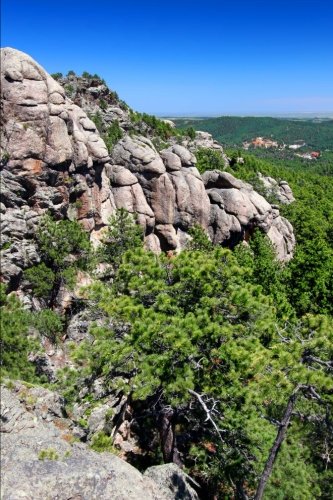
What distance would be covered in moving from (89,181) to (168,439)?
24.8 meters

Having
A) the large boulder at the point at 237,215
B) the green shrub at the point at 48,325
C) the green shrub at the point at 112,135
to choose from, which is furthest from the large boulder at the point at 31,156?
the large boulder at the point at 237,215

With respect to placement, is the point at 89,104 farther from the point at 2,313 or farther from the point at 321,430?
the point at 321,430

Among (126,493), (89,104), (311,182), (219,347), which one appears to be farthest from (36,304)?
(311,182)

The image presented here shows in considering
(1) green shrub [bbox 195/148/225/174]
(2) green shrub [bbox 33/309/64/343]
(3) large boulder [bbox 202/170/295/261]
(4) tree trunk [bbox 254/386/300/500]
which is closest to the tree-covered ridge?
(4) tree trunk [bbox 254/386/300/500]

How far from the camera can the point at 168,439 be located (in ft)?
56.5

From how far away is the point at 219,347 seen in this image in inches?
565

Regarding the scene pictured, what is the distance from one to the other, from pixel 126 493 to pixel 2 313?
7.17m

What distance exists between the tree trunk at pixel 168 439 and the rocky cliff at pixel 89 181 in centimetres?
1467

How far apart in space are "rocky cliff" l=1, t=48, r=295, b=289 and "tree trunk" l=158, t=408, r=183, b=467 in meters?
14.7

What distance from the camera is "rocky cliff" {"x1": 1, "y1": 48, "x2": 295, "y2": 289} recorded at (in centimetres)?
2823

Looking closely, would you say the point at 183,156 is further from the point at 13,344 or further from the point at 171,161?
the point at 13,344

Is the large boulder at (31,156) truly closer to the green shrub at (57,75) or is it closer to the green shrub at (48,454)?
the green shrub at (48,454)

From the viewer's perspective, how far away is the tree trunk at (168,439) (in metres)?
16.8

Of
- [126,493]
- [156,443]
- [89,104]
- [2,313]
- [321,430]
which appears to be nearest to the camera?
[126,493]
